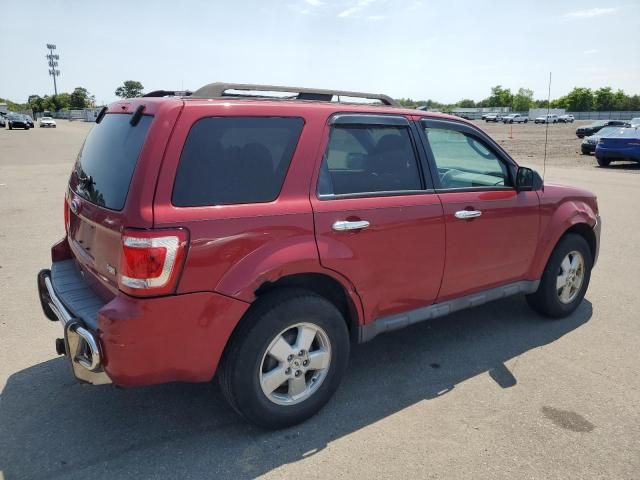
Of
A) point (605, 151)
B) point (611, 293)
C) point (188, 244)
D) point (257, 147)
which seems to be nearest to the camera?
point (188, 244)

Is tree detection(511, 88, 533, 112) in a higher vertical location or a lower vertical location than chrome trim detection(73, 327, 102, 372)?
higher

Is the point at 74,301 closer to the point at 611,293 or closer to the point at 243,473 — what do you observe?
the point at 243,473

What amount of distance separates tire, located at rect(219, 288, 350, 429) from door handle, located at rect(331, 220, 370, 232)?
1.37 feet

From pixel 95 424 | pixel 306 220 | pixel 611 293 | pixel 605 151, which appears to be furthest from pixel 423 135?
pixel 605 151

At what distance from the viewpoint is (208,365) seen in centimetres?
269

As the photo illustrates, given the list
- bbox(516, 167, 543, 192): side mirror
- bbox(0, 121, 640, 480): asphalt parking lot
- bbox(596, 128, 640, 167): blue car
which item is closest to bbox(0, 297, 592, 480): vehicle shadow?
bbox(0, 121, 640, 480): asphalt parking lot

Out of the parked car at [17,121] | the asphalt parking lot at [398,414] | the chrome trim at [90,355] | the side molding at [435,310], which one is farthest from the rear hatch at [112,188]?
the parked car at [17,121]

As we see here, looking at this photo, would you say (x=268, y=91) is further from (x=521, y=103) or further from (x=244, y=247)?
(x=521, y=103)

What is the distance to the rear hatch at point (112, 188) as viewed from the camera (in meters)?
2.51

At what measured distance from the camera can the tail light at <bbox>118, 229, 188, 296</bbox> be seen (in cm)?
243

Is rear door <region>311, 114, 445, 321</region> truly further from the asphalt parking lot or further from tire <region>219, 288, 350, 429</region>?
the asphalt parking lot

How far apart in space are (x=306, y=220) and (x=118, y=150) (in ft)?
3.70

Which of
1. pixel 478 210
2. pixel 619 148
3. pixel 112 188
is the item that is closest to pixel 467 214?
pixel 478 210

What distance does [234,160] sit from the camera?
108 inches
